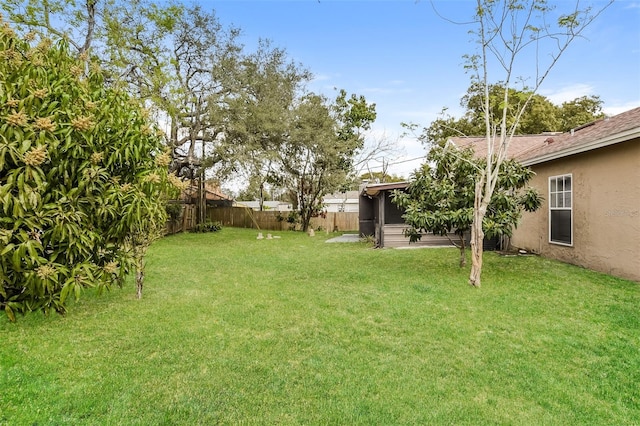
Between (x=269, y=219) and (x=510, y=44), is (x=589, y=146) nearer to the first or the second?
(x=510, y=44)

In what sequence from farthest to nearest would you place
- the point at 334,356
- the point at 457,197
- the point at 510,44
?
the point at 457,197 < the point at 510,44 < the point at 334,356

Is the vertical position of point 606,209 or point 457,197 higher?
point 457,197

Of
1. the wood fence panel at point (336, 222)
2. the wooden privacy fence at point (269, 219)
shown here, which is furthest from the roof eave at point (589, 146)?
the wooden privacy fence at point (269, 219)

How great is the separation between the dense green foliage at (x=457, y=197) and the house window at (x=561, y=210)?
162 centimetres

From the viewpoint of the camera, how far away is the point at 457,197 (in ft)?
24.5

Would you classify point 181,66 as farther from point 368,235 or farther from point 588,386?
point 588,386

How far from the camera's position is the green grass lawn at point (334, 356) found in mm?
2613

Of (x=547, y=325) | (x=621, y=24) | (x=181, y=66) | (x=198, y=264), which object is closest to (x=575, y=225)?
(x=621, y=24)

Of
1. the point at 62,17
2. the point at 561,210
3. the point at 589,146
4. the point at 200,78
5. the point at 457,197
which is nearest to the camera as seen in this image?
the point at 589,146

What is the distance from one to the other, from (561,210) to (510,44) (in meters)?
4.54

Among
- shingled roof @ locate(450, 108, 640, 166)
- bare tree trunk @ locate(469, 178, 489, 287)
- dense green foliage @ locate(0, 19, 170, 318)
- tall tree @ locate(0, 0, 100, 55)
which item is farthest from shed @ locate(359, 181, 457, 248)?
tall tree @ locate(0, 0, 100, 55)

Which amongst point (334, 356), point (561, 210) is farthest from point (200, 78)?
point (334, 356)

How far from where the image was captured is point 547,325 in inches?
173

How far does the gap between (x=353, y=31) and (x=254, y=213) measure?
1551 cm
